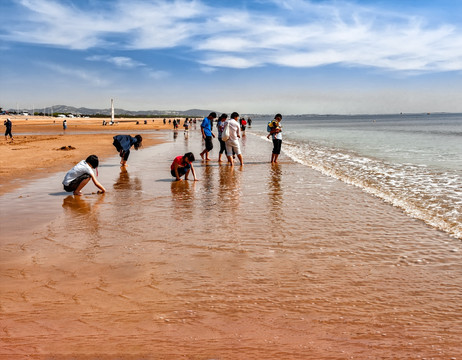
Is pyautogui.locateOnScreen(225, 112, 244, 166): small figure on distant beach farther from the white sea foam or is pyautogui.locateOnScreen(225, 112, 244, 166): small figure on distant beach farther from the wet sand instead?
the wet sand

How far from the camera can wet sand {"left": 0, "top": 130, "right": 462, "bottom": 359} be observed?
3.11 metres

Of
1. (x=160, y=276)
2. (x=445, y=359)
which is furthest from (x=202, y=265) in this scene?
(x=445, y=359)

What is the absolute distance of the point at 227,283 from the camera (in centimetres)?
418

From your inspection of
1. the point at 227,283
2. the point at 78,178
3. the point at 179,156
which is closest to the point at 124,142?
the point at 179,156

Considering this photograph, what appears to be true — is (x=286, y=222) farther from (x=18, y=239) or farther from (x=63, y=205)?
(x=63, y=205)

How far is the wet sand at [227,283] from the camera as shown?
311cm

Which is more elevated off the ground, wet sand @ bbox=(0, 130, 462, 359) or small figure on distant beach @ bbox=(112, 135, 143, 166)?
small figure on distant beach @ bbox=(112, 135, 143, 166)

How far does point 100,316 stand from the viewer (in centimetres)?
351

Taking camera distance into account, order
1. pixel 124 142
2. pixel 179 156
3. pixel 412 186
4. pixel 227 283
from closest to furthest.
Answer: pixel 227 283 < pixel 412 186 < pixel 179 156 < pixel 124 142

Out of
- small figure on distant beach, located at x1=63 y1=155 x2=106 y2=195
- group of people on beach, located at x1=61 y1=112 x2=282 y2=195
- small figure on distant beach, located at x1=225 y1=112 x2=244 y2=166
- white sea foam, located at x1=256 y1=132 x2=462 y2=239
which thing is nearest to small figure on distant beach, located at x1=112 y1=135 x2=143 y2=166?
group of people on beach, located at x1=61 y1=112 x2=282 y2=195

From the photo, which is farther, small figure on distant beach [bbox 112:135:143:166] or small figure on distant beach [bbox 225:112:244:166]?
small figure on distant beach [bbox 225:112:244:166]

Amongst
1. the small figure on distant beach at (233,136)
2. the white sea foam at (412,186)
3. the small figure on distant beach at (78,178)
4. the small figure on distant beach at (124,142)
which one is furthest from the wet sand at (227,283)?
the small figure on distant beach at (233,136)

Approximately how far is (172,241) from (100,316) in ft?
7.18

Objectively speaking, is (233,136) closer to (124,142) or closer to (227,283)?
(124,142)
